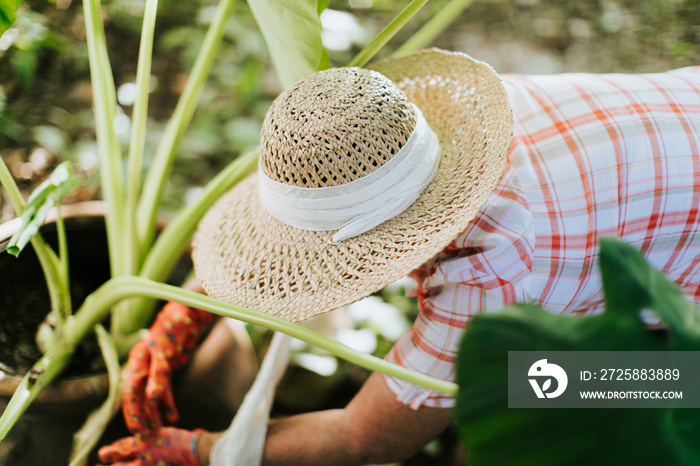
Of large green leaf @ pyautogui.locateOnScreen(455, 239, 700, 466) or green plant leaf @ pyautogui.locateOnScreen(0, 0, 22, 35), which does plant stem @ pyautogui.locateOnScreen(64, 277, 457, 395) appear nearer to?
large green leaf @ pyautogui.locateOnScreen(455, 239, 700, 466)

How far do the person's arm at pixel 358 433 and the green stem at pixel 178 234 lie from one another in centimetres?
28

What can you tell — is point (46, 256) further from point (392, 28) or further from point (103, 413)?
point (392, 28)

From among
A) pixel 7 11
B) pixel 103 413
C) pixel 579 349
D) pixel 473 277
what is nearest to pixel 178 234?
pixel 103 413

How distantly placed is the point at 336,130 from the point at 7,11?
1.43 ft

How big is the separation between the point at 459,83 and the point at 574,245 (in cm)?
30

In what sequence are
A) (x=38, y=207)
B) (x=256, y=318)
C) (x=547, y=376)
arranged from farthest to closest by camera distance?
1. (x=38, y=207)
2. (x=256, y=318)
3. (x=547, y=376)

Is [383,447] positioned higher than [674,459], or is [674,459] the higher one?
[674,459]

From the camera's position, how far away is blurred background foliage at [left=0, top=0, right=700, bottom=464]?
1.29 metres

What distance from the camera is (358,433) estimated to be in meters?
0.81

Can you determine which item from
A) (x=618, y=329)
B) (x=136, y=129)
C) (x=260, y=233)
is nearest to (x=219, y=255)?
(x=260, y=233)

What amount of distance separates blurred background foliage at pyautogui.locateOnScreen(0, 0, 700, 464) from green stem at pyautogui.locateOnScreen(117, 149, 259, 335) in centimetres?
36

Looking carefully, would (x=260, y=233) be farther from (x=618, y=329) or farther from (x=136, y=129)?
(x=618, y=329)

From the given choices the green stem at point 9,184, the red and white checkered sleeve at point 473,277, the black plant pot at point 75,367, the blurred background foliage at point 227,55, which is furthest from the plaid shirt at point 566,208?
the blurred background foliage at point 227,55

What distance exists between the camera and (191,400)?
95 cm
